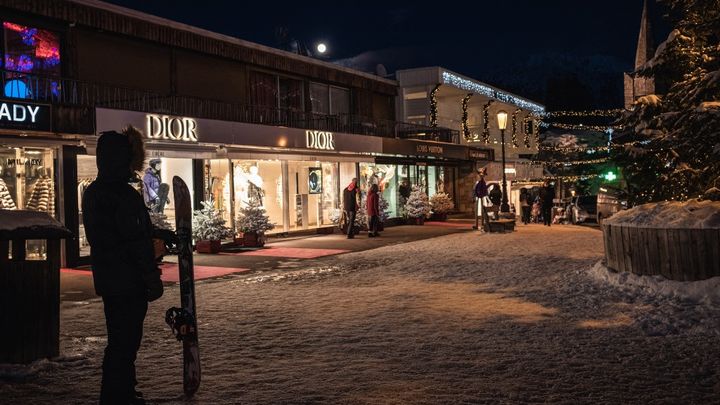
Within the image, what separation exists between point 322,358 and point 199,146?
12674 mm

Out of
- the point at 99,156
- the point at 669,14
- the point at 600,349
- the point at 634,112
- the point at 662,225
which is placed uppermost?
the point at 669,14

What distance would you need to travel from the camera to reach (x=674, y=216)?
10.1 metres

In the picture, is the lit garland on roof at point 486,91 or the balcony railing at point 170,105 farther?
the lit garland on roof at point 486,91

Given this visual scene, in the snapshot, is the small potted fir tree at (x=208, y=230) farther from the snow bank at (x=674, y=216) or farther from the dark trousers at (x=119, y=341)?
the dark trousers at (x=119, y=341)

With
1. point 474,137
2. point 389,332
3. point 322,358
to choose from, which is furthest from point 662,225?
point 474,137

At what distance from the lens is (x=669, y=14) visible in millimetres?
11594

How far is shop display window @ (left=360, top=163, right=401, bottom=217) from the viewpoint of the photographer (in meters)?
27.3

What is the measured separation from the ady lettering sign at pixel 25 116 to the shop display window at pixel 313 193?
10.2 m

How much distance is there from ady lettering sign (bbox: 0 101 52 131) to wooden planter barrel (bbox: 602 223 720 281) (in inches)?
414

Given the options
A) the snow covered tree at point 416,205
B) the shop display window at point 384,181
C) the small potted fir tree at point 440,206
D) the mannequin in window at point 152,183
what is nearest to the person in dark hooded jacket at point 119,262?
the mannequin in window at point 152,183

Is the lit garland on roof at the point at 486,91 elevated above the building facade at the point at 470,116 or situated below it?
above

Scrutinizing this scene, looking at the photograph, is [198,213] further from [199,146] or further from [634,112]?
[634,112]

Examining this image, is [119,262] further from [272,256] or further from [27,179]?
[272,256]

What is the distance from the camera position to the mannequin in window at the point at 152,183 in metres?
17.7
